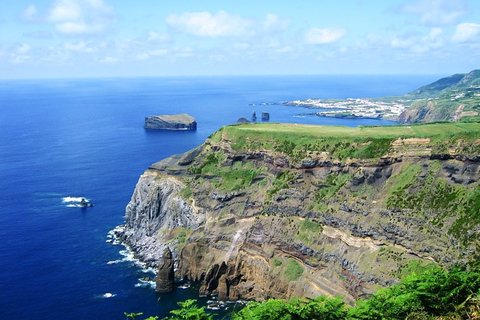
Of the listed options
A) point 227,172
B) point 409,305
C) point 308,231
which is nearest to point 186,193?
point 227,172

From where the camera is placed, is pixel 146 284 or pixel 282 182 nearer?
pixel 146 284

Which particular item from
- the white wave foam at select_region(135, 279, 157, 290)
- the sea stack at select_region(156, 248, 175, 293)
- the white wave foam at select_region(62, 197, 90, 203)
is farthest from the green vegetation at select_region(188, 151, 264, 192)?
the white wave foam at select_region(62, 197, 90, 203)

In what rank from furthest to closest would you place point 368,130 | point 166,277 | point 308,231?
point 368,130 < point 166,277 < point 308,231

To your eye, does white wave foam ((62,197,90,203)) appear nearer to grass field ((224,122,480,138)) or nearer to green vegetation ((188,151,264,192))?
green vegetation ((188,151,264,192))

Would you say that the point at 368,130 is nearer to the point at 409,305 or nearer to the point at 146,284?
the point at 146,284

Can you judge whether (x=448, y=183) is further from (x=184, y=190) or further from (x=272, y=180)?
(x=184, y=190)

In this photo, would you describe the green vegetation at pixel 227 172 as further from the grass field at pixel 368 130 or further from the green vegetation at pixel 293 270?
the green vegetation at pixel 293 270

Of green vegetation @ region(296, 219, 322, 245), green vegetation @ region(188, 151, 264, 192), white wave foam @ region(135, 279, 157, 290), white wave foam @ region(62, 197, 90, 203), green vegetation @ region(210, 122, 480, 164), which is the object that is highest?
green vegetation @ region(210, 122, 480, 164)
